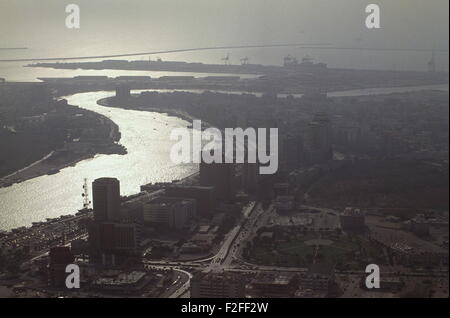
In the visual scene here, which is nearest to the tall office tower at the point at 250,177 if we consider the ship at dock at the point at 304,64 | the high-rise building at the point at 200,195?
the high-rise building at the point at 200,195

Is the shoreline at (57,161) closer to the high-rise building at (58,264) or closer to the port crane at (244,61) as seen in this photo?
the high-rise building at (58,264)

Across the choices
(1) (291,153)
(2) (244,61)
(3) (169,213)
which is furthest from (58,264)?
(2) (244,61)

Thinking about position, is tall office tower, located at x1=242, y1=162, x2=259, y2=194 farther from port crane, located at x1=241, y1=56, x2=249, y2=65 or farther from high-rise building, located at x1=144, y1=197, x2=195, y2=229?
port crane, located at x1=241, y1=56, x2=249, y2=65

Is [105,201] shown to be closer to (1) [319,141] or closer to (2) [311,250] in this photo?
(2) [311,250]

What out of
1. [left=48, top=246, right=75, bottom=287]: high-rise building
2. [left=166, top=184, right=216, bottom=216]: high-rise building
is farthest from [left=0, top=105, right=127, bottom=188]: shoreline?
[left=48, top=246, right=75, bottom=287]: high-rise building
